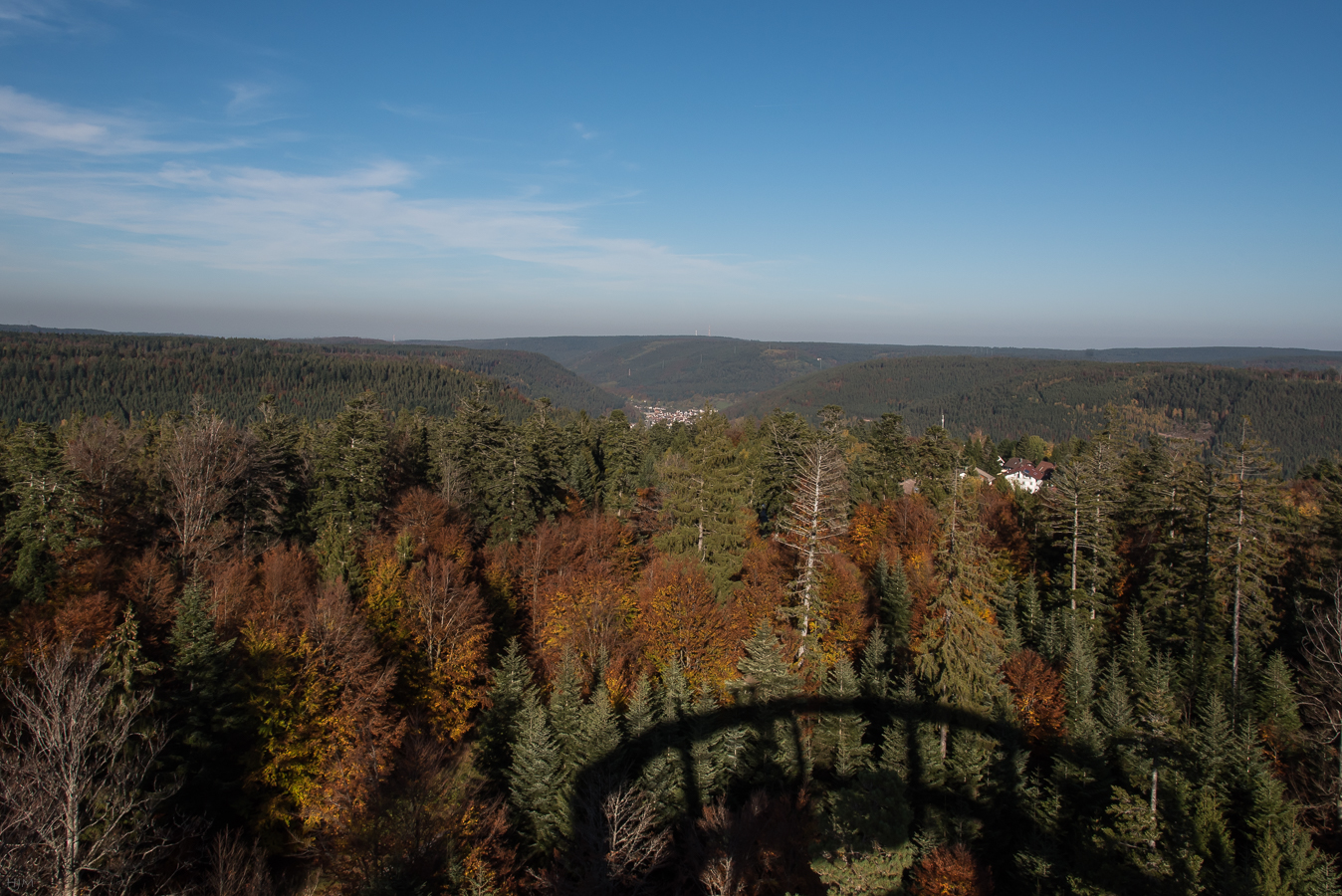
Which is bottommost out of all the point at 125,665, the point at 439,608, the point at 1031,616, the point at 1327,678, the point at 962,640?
the point at 1031,616

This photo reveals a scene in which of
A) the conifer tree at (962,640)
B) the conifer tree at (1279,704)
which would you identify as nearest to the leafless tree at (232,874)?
the conifer tree at (962,640)

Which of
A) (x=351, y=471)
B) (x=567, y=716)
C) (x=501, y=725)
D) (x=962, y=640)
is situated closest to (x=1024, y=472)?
(x=962, y=640)

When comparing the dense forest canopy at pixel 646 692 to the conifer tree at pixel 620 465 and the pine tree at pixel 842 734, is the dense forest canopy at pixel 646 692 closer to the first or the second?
the pine tree at pixel 842 734

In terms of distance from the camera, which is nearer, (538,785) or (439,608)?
(538,785)

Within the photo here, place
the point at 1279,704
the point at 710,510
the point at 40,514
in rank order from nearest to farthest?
1. the point at 1279,704
2. the point at 40,514
3. the point at 710,510

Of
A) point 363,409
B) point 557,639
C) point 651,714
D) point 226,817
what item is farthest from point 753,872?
point 363,409

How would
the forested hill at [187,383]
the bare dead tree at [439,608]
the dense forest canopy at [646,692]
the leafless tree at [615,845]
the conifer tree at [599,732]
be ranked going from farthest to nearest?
the forested hill at [187,383], the bare dead tree at [439,608], the conifer tree at [599,732], the leafless tree at [615,845], the dense forest canopy at [646,692]

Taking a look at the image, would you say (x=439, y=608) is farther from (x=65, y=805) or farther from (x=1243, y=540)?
(x=1243, y=540)
